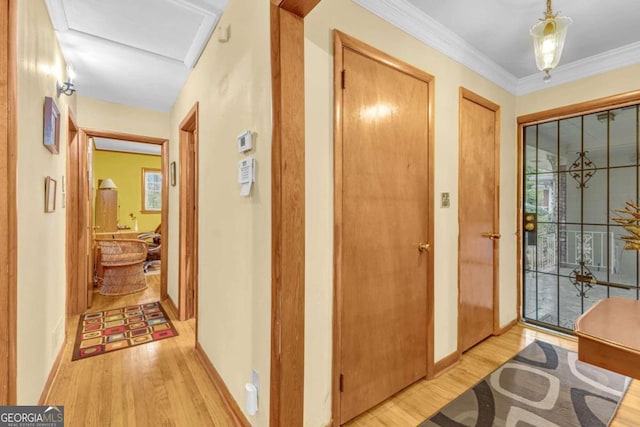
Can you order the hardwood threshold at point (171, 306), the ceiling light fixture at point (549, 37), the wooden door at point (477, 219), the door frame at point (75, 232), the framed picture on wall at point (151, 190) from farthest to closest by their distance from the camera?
the framed picture on wall at point (151, 190), the hardwood threshold at point (171, 306), the door frame at point (75, 232), the wooden door at point (477, 219), the ceiling light fixture at point (549, 37)

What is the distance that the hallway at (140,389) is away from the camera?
162cm

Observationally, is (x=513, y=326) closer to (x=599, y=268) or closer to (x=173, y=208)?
(x=599, y=268)

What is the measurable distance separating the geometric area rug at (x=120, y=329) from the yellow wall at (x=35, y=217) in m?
0.37

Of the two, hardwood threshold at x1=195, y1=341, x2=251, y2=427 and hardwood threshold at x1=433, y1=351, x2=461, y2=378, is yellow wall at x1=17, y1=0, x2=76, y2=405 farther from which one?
hardwood threshold at x1=433, y1=351, x2=461, y2=378

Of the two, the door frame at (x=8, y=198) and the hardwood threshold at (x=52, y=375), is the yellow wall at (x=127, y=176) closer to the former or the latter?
the hardwood threshold at (x=52, y=375)

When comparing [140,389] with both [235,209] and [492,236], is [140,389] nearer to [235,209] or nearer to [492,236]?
[235,209]

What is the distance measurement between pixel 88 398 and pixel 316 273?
174 cm

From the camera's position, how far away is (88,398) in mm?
1776

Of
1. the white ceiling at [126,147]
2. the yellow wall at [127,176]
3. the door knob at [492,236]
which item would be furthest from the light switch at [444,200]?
the yellow wall at [127,176]

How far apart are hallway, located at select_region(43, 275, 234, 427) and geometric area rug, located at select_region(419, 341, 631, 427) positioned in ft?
4.52

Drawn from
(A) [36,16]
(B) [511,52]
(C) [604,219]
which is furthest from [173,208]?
(C) [604,219]

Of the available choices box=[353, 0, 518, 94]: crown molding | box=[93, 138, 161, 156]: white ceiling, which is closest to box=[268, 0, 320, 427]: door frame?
box=[353, 0, 518, 94]: crown molding

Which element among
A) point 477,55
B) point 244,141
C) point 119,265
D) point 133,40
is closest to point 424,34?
point 477,55

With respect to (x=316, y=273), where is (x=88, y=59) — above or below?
above
